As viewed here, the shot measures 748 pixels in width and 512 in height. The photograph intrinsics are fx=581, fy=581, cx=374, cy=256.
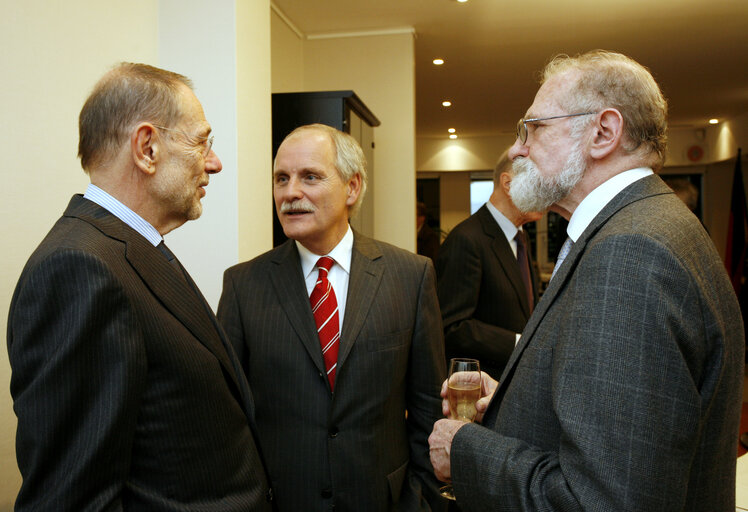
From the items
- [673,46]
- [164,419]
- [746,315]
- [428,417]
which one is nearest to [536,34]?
[673,46]

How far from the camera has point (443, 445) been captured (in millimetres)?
1207

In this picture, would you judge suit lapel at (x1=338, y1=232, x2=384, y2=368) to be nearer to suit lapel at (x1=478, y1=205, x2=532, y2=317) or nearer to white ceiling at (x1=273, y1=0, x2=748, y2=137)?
suit lapel at (x1=478, y1=205, x2=532, y2=317)

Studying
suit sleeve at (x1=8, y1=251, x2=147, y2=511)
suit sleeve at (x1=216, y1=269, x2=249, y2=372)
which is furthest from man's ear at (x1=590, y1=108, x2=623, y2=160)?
suit sleeve at (x1=216, y1=269, x2=249, y2=372)

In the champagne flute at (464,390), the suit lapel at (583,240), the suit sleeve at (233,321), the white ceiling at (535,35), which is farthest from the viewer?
the white ceiling at (535,35)

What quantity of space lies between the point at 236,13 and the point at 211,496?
6.11 ft

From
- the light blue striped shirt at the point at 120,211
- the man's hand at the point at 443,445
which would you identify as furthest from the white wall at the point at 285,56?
the man's hand at the point at 443,445

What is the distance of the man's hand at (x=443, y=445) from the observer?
3.93 ft

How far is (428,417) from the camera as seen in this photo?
1.79 metres

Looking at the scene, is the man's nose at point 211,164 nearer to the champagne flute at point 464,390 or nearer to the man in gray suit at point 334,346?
the man in gray suit at point 334,346

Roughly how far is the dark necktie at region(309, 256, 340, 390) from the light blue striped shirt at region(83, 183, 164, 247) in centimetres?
59

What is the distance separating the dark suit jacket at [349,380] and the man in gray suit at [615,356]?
1.42ft

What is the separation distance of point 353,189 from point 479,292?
921mm

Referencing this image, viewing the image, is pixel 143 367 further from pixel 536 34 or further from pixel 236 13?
pixel 536 34

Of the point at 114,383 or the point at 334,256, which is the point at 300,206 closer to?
the point at 334,256
